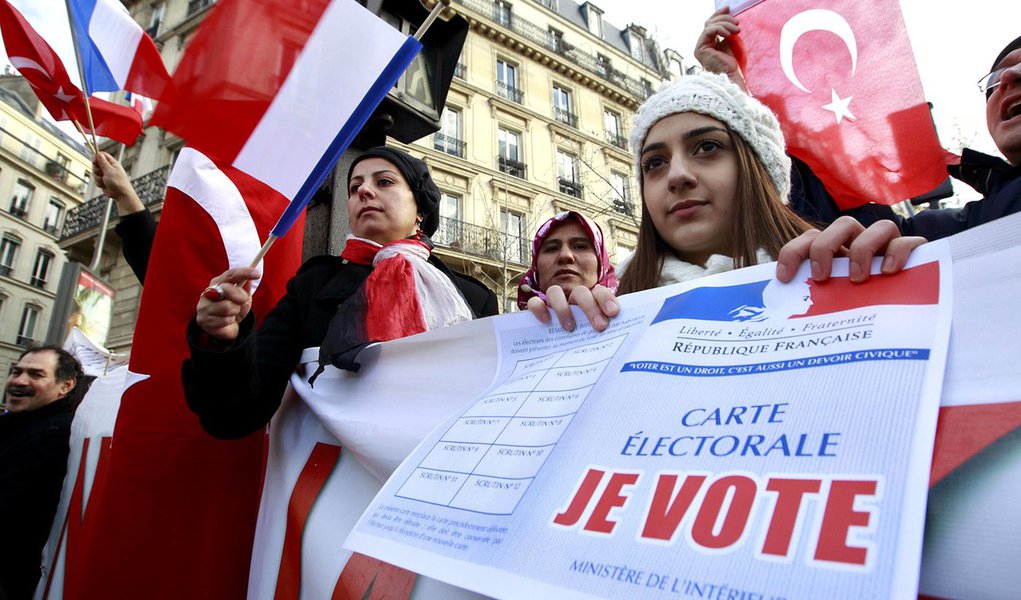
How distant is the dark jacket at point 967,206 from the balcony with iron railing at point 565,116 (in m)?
19.8

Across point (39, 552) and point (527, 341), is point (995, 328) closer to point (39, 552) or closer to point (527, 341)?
point (527, 341)

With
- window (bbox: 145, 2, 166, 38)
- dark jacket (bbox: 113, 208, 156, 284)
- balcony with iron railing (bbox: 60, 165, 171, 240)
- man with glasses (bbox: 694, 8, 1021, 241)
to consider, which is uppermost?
window (bbox: 145, 2, 166, 38)

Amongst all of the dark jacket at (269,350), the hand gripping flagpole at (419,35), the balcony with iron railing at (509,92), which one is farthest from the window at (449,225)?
the hand gripping flagpole at (419,35)

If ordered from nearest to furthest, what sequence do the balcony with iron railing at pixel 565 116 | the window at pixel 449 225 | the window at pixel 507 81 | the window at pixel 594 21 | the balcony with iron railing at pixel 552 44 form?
the window at pixel 449 225 → the window at pixel 507 81 → the balcony with iron railing at pixel 552 44 → the balcony with iron railing at pixel 565 116 → the window at pixel 594 21

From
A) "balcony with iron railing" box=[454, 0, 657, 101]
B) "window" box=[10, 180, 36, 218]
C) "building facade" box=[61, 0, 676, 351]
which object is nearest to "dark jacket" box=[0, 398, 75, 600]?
"building facade" box=[61, 0, 676, 351]

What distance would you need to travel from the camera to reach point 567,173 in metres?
19.9

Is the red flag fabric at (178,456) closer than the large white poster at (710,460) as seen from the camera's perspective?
No

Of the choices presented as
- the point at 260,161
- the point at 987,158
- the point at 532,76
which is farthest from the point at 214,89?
the point at 532,76

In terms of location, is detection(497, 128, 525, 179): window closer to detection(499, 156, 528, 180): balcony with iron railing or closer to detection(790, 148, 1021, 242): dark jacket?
detection(499, 156, 528, 180): balcony with iron railing

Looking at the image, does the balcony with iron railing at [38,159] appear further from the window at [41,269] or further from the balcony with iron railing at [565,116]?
the balcony with iron railing at [565,116]

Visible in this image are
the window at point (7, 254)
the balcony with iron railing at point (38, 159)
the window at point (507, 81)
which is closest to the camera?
the window at point (507, 81)

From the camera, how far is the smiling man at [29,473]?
8.61 ft

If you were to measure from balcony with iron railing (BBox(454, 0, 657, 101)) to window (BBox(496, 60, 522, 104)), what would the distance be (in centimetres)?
136

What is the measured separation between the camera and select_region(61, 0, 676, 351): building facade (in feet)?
50.8
